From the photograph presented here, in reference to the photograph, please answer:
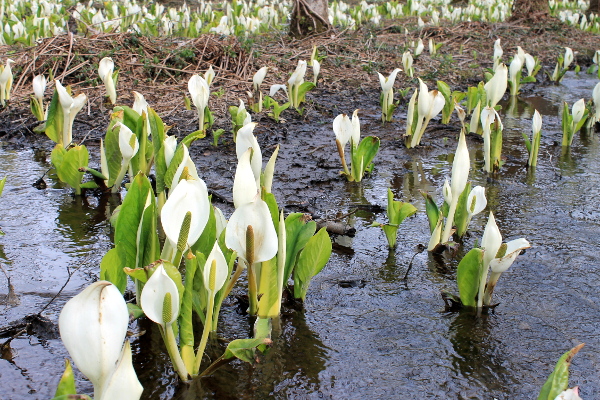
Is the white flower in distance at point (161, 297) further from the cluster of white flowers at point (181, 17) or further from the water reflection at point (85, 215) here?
the cluster of white flowers at point (181, 17)

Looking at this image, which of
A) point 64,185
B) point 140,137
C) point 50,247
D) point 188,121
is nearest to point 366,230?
point 140,137

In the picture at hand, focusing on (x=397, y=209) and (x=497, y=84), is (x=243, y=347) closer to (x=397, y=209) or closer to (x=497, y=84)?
(x=397, y=209)

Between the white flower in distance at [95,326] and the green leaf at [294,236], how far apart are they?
952 millimetres

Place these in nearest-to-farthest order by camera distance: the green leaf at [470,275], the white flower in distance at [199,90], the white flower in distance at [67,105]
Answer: the green leaf at [470,275] → the white flower in distance at [67,105] → the white flower in distance at [199,90]

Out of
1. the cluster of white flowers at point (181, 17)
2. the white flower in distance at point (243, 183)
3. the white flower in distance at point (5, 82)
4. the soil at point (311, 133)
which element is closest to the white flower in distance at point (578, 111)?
the soil at point (311, 133)

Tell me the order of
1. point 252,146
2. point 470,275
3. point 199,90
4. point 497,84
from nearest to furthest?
point 470,275, point 252,146, point 199,90, point 497,84

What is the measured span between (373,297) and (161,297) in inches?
40.3

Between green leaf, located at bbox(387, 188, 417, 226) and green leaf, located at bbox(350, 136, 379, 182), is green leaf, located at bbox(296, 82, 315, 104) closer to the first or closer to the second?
green leaf, located at bbox(350, 136, 379, 182)

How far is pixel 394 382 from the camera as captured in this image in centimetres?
171

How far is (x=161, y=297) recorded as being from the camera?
4.69 ft

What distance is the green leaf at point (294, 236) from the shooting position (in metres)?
2.06

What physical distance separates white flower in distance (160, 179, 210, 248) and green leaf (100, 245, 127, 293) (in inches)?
9.5

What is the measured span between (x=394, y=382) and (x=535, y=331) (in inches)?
23.3

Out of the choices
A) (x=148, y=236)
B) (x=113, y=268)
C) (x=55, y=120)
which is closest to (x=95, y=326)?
(x=113, y=268)
